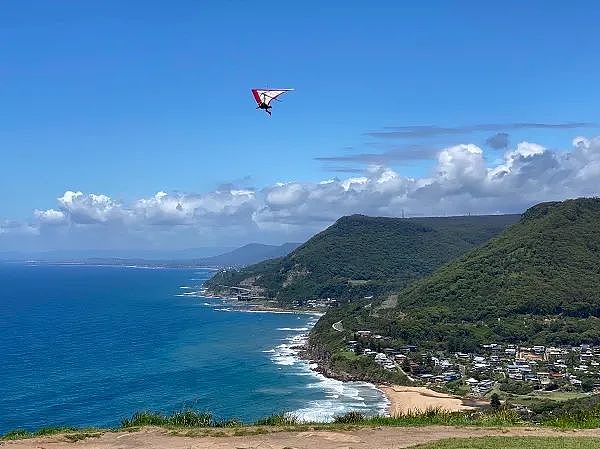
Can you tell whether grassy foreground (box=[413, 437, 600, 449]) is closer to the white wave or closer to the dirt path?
the dirt path

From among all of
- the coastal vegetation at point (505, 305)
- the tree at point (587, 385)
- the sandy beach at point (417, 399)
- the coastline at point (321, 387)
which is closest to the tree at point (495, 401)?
the sandy beach at point (417, 399)

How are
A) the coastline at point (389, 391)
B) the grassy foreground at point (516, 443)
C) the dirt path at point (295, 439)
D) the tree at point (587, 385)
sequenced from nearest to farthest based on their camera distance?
the grassy foreground at point (516, 443)
the dirt path at point (295, 439)
the coastline at point (389, 391)
the tree at point (587, 385)

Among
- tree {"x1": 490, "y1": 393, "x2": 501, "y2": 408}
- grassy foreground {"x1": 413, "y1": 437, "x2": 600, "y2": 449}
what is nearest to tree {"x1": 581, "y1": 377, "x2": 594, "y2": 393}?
tree {"x1": 490, "y1": 393, "x2": 501, "y2": 408}

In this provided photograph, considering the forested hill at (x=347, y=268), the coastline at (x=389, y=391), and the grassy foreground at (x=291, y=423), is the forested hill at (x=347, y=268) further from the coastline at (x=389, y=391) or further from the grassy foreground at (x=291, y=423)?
the grassy foreground at (x=291, y=423)

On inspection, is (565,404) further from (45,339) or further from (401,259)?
(401,259)

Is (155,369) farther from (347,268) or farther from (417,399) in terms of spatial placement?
(347,268)

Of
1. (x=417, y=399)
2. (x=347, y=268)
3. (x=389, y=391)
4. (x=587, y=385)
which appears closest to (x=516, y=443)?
(x=417, y=399)

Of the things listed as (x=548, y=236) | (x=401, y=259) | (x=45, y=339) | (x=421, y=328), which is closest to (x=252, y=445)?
(x=421, y=328)
